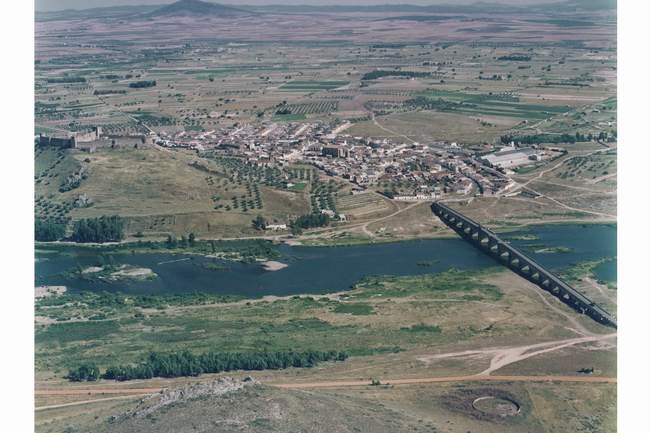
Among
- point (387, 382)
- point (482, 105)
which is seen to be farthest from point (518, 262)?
point (482, 105)

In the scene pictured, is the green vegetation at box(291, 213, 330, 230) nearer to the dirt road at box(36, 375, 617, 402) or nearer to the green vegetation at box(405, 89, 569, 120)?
the dirt road at box(36, 375, 617, 402)

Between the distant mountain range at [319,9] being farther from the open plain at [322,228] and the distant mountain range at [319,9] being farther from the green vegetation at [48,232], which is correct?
the green vegetation at [48,232]

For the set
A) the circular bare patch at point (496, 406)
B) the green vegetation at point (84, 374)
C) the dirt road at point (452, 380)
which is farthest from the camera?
the green vegetation at point (84, 374)

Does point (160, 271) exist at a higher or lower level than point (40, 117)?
lower

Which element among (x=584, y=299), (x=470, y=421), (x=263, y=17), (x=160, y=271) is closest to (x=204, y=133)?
(x=160, y=271)

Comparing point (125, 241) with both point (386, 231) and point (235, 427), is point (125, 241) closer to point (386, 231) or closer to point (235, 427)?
point (386, 231)

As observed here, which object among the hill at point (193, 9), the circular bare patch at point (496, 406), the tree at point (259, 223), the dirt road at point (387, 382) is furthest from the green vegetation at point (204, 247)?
the hill at point (193, 9)

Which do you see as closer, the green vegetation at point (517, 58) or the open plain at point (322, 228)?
the open plain at point (322, 228)

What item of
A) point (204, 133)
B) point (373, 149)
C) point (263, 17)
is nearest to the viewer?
point (373, 149)
